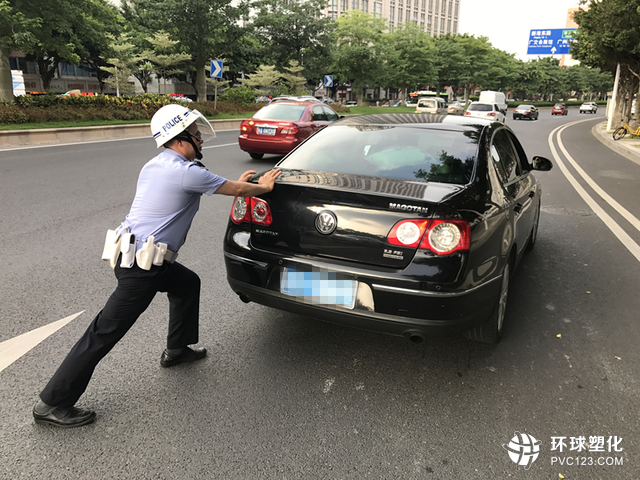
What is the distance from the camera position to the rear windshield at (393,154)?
3275 millimetres

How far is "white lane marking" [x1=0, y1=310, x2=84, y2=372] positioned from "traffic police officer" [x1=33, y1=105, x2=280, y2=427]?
733mm

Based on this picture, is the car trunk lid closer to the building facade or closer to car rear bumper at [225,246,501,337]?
car rear bumper at [225,246,501,337]

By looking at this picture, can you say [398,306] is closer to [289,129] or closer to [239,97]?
[289,129]

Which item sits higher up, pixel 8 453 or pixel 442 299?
pixel 442 299

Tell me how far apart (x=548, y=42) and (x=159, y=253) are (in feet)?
154

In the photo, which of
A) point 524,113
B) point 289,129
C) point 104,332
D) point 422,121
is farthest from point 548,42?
point 104,332

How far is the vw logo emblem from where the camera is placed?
9.38ft

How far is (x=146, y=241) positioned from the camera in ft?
8.40

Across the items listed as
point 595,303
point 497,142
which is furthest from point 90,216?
point 595,303

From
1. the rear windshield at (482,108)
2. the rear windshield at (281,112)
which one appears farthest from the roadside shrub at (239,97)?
the rear windshield at (281,112)

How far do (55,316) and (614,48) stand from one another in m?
27.5

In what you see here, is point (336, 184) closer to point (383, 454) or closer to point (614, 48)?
point (383, 454)

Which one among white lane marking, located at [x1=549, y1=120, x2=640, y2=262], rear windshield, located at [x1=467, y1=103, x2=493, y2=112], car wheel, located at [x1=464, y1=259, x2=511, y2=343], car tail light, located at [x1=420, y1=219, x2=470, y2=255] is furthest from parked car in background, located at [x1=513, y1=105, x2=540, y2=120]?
car tail light, located at [x1=420, y1=219, x2=470, y2=255]

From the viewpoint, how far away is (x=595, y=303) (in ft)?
14.0
